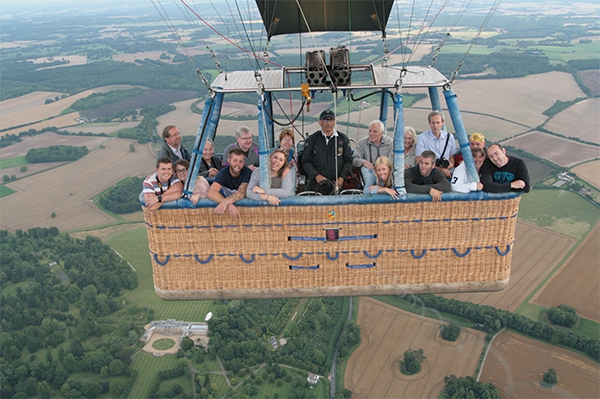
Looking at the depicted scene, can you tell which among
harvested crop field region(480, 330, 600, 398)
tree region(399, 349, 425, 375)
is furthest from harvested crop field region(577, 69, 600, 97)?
tree region(399, 349, 425, 375)

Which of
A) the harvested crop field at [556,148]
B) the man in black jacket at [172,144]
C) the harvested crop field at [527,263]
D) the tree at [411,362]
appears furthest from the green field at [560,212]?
the man in black jacket at [172,144]

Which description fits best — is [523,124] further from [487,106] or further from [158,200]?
[158,200]

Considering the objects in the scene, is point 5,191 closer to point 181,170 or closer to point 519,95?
point 181,170

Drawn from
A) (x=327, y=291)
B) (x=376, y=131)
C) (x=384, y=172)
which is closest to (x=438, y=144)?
(x=376, y=131)

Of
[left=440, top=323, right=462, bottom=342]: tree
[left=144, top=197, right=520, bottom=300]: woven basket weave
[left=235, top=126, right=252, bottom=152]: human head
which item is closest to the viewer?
[left=144, top=197, right=520, bottom=300]: woven basket weave

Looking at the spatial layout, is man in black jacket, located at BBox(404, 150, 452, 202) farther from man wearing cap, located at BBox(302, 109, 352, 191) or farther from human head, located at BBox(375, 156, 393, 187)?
man wearing cap, located at BBox(302, 109, 352, 191)

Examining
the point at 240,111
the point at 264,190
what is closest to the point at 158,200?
the point at 264,190
